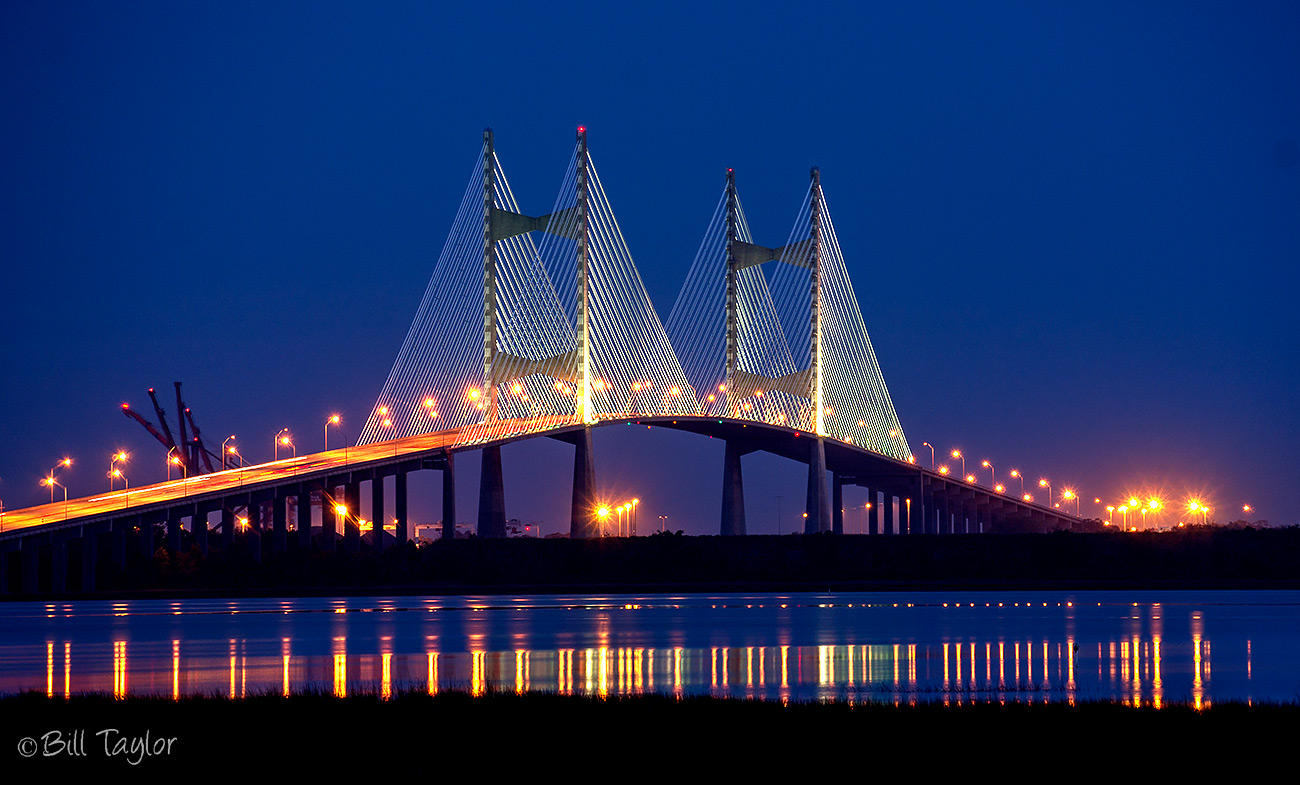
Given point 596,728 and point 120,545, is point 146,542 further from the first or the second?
point 596,728

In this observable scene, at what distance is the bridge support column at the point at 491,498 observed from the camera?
294 ft

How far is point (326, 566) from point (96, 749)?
69303 millimetres

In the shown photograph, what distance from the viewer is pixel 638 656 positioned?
1209 inches

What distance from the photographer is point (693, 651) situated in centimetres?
3200

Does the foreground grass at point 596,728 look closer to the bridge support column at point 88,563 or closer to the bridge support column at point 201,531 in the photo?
the bridge support column at point 88,563

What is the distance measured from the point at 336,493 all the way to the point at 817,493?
28974 mm

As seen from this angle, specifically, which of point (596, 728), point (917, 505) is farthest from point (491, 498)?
point (596, 728)

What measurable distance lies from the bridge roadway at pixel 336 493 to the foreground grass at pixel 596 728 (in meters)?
54.0

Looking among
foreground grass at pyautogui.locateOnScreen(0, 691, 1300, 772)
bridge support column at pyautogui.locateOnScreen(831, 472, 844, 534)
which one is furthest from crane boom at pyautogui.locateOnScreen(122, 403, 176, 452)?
foreground grass at pyautogui.locateOnScreen(0, 691, 1300, 772)

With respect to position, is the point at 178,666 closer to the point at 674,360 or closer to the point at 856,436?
the point at 674,360

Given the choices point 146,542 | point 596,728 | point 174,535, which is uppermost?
point 174,535

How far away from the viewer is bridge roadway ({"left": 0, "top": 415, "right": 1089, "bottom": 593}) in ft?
237

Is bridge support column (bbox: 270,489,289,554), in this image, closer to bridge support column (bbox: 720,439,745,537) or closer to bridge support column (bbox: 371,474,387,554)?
bridge support column (bbox: 371,474,387,554)

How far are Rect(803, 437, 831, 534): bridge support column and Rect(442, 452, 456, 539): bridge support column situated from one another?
25.0m
